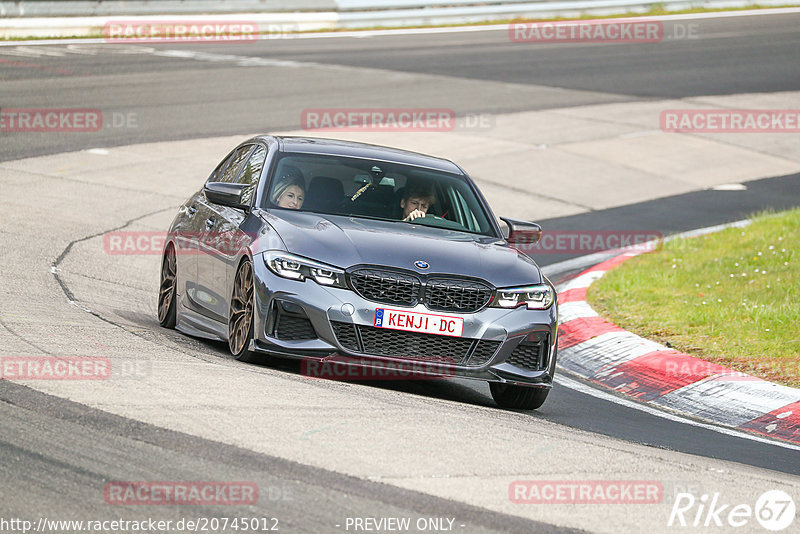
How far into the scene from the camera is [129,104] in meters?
21.6

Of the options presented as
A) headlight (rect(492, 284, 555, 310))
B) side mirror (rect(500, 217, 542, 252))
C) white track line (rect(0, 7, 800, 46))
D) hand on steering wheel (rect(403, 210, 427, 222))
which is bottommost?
headlight (rect(492, 284, 555, 310))

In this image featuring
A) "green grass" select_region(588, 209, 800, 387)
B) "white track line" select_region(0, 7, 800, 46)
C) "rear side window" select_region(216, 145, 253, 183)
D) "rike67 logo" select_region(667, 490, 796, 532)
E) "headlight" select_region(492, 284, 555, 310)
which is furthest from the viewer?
"white track line" select_region(0, 7, 800, 46)

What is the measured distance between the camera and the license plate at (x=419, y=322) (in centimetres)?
768

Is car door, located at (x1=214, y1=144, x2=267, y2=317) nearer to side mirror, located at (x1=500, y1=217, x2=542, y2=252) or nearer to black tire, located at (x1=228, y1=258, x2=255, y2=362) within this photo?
black tire, located at (x1=228, y1=258, x2=255, y2=362)

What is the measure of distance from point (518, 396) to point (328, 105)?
14807mm

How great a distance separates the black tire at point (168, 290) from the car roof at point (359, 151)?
4.16 ft

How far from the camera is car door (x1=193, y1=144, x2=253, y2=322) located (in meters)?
8.80

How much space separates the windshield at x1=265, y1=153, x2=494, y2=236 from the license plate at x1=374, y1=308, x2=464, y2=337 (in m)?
1.24

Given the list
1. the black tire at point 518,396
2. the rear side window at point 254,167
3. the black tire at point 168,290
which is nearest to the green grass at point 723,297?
the black tire at point 518,396

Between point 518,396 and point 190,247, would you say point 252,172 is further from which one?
point 518,396

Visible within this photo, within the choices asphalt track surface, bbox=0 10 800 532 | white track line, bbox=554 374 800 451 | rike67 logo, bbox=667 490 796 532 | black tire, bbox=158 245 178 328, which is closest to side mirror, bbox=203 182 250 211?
asphalt track surface, bbox=0 10 800 532

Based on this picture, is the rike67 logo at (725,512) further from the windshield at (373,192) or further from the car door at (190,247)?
the car door at (190,247)

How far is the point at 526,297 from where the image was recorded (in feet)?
26.5

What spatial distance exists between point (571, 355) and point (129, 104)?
13.1 metres
